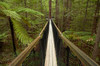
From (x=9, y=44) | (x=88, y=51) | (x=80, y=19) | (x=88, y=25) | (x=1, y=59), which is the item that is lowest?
(x=88, y=51)

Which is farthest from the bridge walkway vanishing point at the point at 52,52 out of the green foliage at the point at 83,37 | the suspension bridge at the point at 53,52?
the green foliage at the point at 83,37

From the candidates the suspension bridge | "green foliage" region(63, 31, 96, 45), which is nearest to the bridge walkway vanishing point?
the suspension bridge

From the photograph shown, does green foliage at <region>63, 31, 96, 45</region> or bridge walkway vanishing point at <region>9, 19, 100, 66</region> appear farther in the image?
green foliage at <region>63, 31, 96, 45</region>

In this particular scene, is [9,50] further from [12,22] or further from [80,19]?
[80,19]

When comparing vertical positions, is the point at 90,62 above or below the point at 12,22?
below

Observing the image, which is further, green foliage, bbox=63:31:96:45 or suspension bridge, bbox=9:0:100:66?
green foliage, bbox=63:31:96:45

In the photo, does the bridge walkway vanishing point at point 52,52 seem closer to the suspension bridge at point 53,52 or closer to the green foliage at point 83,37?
the suspension bridge at point 53,52

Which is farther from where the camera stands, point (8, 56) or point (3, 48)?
point (3, 48)

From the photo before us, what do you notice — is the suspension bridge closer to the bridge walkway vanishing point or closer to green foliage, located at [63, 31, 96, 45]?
the bridge walkway vanishing point

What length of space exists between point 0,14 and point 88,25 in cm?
694

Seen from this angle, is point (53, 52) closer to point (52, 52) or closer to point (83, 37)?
point (52, 52)

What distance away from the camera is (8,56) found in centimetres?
307

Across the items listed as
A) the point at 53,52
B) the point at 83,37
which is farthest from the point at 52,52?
the point at 83,37

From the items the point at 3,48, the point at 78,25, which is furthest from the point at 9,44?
the point at 78,25
